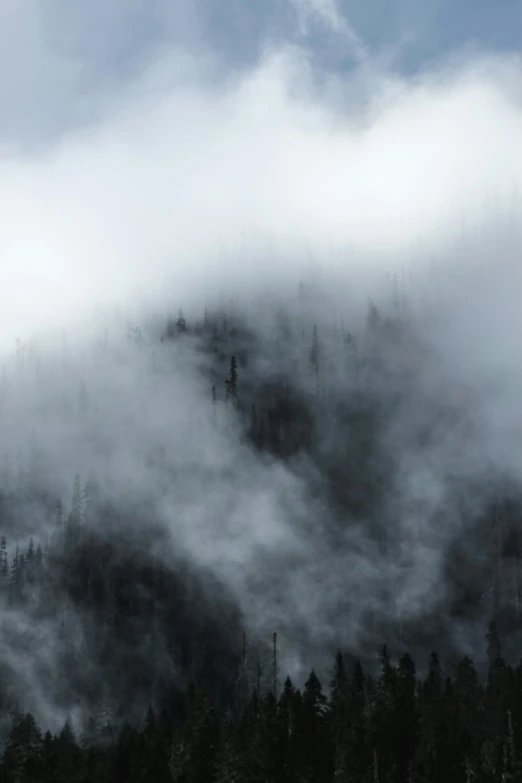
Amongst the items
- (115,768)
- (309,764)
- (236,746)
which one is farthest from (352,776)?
(115,768)

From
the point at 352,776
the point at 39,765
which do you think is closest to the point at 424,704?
the point at 352,776

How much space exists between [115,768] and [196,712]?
21.1m

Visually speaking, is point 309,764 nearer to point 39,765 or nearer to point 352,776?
point 352,776

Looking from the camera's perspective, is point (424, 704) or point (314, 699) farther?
point (314, 699)

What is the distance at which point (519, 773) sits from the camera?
522ft

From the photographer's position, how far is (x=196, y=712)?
641 feet

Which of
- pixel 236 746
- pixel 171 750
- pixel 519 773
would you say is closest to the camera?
pixel 519 773

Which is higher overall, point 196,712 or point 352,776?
point 196,712

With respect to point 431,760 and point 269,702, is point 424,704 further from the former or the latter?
point 269,702

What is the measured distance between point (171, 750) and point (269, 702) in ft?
75.8

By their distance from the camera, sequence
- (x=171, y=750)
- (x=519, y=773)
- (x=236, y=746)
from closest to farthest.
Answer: (x=519, y=773), (x=236, y=746), (x=171, y=750)

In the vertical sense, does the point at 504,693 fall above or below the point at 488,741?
above

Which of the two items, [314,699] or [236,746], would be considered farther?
[314,699]

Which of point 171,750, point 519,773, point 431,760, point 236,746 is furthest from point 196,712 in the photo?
point 519,773
